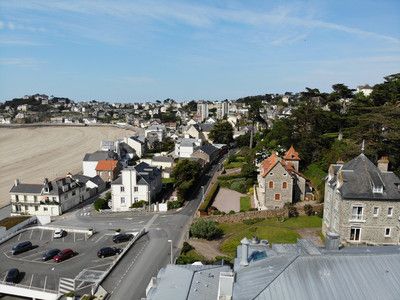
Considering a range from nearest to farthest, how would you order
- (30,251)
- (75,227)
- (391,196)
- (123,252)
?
(391,196) < (123,252) < (30,251) < (75,227)

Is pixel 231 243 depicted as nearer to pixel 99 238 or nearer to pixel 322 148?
pixel 99 238

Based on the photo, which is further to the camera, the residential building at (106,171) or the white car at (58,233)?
the residential building at (106,171)

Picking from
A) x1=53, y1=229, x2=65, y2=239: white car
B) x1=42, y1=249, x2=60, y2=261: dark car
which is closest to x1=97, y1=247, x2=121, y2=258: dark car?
x1=42, y1=249, x2=60, y2=261: dark car

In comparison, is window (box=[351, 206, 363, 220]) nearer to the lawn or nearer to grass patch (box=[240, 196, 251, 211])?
the lawn

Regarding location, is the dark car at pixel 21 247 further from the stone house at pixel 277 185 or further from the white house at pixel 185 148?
the white house at pixel 185 148

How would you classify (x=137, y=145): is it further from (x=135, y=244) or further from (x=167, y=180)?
(x=135, y=244)

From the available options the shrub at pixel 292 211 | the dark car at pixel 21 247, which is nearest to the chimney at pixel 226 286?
the shrub at pixel 292 211

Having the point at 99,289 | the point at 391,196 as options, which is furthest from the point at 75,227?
the point at 391,196
